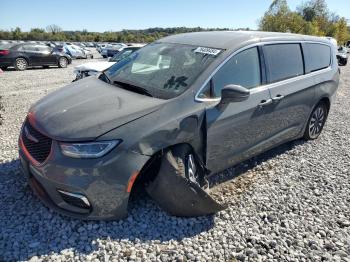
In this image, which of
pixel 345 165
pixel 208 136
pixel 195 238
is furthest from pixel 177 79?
pixel 345 165

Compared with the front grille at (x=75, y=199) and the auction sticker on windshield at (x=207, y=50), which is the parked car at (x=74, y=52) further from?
the front grille at (x=75, y=199)

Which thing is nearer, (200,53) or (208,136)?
(208,136)

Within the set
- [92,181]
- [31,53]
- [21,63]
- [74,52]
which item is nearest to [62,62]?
[31,53]

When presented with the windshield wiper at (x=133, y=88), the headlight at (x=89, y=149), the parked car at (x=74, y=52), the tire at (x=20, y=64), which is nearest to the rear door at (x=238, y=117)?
the windshield wiper at (x=133, y=88)

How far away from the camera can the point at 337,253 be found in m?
2.98

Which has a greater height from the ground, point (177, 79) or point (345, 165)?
point (177, 79)

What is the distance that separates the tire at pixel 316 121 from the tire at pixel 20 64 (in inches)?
613

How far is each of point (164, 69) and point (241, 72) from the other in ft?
2.95

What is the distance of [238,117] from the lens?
361 centimetres

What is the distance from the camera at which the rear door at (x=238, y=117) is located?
134 inches

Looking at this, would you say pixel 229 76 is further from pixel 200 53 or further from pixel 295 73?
pixel 295 73

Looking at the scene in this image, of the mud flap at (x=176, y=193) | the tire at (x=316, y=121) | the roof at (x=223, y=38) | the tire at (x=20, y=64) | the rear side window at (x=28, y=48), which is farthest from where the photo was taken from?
the rear side window at (x=28, y=48)

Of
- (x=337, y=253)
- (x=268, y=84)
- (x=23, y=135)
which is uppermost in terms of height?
(x=268, y=84)

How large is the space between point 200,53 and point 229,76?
44cm
